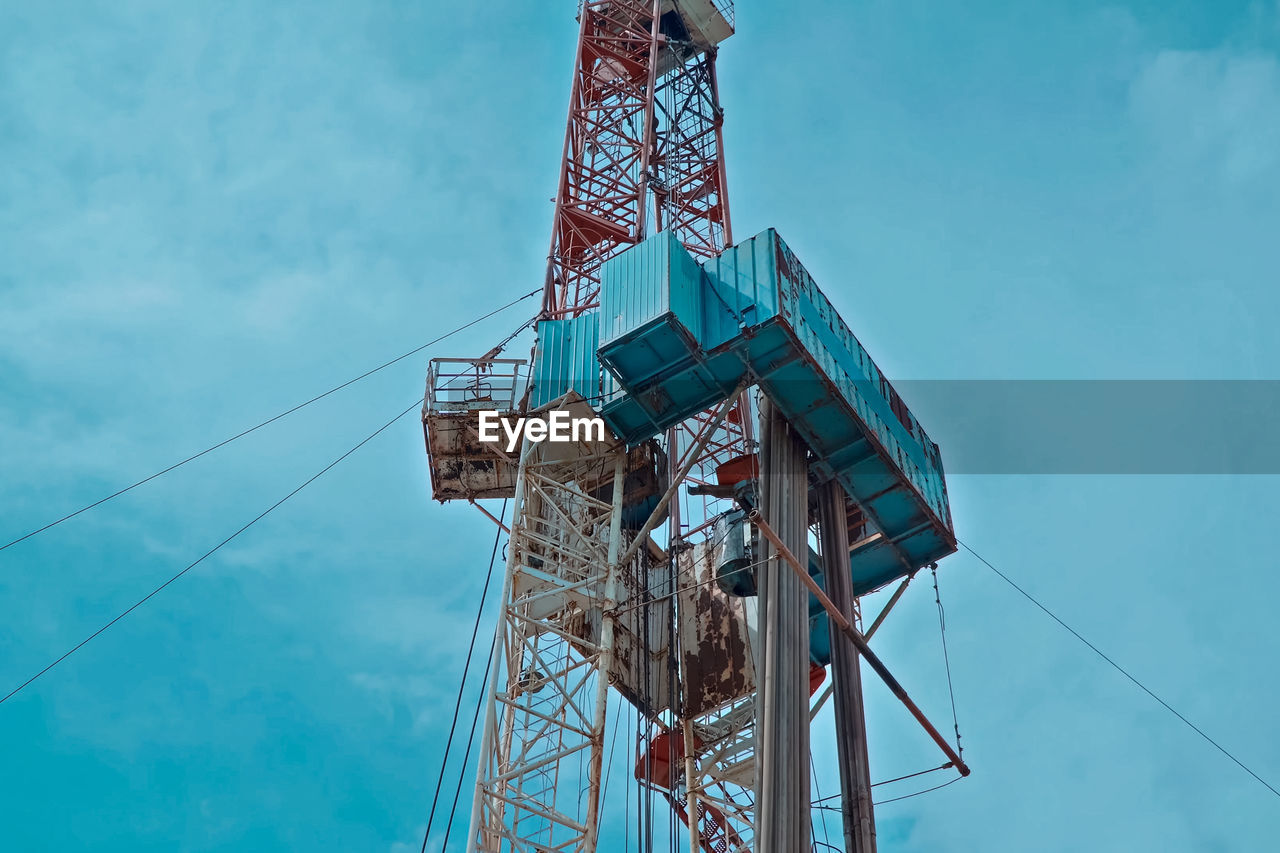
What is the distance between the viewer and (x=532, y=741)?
26984 millimetres

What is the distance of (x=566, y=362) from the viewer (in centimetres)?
3036

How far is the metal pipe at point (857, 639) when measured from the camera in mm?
25356

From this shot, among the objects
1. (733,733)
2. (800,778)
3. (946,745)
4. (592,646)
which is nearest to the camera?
(800,778)

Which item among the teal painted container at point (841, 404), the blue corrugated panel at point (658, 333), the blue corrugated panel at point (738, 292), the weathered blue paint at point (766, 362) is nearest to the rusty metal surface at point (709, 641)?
the teal painted container at point (841, 404)

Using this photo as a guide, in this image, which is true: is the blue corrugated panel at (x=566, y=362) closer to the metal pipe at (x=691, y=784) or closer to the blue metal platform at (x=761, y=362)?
the blue metal platform at (x=761, y=362)

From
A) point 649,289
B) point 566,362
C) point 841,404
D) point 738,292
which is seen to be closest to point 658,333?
point 649,289

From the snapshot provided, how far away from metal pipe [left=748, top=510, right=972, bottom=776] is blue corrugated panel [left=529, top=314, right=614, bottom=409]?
5.34m

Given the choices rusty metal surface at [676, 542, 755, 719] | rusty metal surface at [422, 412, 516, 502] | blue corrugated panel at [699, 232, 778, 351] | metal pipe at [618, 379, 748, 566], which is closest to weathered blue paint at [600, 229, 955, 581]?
blue corrugated panel at [699, 232, 778, 351]

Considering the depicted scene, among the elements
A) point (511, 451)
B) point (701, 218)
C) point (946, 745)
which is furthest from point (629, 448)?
point (701, 218)

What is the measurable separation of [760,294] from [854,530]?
20.4ft

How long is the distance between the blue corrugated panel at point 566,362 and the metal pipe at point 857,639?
5.34 meters

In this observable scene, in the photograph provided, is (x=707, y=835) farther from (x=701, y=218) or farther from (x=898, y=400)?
(x=701, y=218)

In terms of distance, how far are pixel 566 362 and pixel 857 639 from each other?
852cm

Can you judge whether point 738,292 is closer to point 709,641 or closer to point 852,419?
point 852,419
